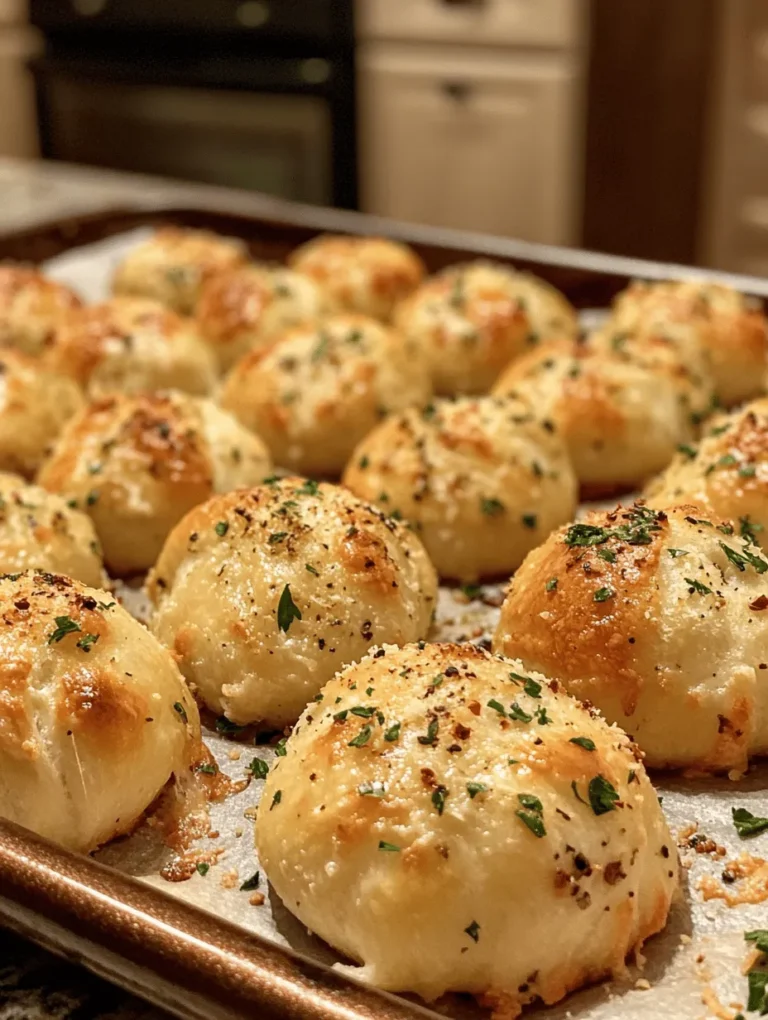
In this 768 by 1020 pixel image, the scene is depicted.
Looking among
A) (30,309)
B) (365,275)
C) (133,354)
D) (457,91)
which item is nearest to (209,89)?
(457,91)

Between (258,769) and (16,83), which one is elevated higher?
(16,83)

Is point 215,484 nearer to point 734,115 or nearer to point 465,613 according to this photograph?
point 465,613

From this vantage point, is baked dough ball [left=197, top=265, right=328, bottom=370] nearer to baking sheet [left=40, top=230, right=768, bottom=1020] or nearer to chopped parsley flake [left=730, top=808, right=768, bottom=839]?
baking sheet [left=40, top=230, right=768, bottom=1020]

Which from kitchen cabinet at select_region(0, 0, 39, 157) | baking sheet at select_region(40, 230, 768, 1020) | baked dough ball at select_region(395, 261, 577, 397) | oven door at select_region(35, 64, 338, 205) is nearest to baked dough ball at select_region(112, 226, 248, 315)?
baked dough ball at select_region(395, 261, 577, 397)

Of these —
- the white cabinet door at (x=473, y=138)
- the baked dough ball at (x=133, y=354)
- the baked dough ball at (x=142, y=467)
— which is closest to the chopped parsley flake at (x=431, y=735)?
the baked dough ball at (x=142, y=467)

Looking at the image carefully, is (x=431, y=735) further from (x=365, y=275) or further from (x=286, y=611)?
(x=365, y=275)

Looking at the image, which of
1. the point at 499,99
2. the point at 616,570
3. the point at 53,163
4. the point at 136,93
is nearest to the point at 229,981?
the point at 616,570
